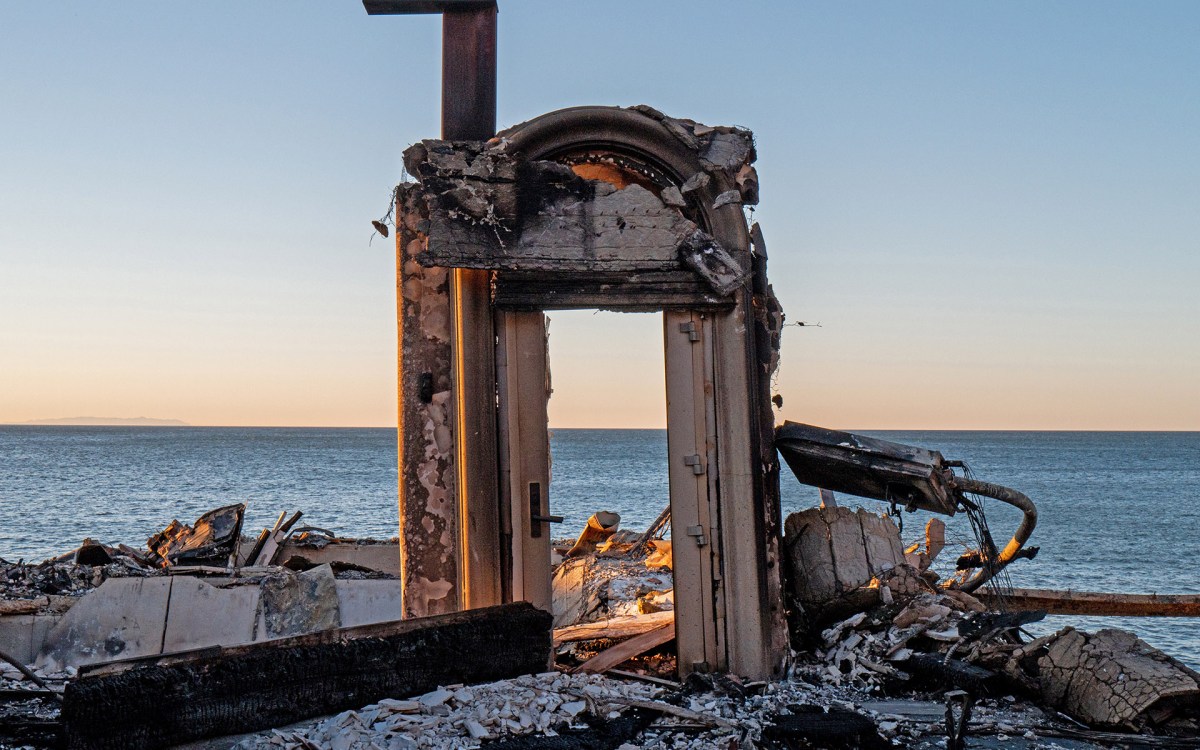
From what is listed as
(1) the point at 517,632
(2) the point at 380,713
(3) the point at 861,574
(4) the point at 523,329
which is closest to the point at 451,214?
(4) the point at 523,329

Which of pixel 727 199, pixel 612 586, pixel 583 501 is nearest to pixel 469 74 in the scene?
pixel 727 199

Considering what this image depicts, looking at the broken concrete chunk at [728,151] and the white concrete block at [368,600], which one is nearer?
the broken concrete chunk at [728,151]

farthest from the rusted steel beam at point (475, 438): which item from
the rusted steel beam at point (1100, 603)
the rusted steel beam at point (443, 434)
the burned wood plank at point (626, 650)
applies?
the rusted steel beam at point (1100, 603)

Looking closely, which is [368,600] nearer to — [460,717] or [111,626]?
[111,626]

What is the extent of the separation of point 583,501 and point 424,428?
4125cm

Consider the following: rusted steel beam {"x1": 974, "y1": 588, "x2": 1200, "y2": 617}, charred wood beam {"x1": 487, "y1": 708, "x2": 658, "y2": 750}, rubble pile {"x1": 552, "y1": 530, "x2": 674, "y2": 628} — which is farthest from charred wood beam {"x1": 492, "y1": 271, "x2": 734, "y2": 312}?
rusted steel beam {"x1": 974, "y1": 588, "x2": 1200, "y2": 617}

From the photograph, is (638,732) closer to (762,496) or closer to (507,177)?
(762,496)

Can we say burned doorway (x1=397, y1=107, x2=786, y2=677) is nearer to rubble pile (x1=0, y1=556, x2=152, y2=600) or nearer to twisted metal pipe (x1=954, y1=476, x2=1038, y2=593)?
twisted metal pipe (x1=954, y1=476, x2=1038, y2=593)

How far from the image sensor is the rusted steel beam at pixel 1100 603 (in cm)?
1078

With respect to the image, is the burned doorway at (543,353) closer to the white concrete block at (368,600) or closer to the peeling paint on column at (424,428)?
the peeling paint on column at (424,428)

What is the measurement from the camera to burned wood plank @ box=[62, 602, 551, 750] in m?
4.84

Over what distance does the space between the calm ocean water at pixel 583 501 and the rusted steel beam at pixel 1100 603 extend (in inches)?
46.3

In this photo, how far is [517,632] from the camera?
631cm

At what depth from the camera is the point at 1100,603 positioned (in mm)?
11039
